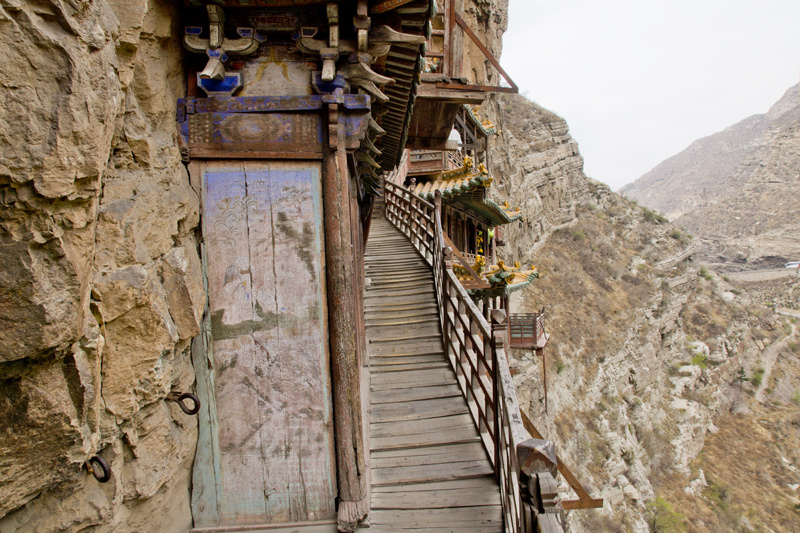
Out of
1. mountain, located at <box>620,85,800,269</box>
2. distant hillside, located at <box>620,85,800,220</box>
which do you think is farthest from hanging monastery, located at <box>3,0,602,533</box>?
distant hillside, located at <box>620,85,800,220</box>

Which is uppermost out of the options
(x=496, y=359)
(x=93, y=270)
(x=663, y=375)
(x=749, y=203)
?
(x=749, y=203)

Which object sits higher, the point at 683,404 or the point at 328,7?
the point at 328,7

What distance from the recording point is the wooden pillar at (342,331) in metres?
4.14

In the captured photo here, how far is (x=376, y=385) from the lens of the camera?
691 cm

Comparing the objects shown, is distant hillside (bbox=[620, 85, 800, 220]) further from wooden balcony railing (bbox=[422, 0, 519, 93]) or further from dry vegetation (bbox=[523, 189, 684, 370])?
wooden balcony railing (bbox=[422, 0, 519, 93])

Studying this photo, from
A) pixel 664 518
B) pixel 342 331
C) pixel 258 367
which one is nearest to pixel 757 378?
pixel 664 518

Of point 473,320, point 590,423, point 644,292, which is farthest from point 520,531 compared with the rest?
point 644,292

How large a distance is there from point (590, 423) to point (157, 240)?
28605mm

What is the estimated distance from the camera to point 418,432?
19.4 feet

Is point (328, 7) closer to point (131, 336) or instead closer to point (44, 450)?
point (131, 336)

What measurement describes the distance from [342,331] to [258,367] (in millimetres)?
811

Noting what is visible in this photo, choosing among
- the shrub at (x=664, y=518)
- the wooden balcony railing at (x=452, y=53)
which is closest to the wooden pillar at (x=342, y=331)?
the wooden balcony railing at (x=452, y=53)

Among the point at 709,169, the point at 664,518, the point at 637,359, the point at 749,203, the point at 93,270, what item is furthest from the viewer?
the point at 709,169

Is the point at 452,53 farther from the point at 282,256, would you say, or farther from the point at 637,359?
the point at 637,359
